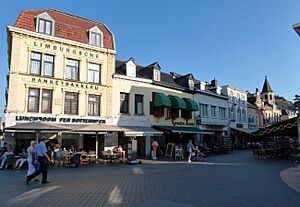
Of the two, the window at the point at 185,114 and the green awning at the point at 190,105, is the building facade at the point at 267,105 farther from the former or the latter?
the green awning at the point at 190,105

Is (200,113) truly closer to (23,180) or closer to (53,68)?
(53,68)

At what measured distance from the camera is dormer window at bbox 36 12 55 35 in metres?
18.6

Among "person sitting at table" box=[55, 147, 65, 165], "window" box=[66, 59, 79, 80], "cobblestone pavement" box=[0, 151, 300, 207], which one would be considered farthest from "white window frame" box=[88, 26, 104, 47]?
"cobblestone pavement" box=[0, 151, 300, 207]

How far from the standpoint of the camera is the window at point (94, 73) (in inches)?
813

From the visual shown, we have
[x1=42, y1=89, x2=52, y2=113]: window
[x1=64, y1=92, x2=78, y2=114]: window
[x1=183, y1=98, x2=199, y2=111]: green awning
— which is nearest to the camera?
[x1=42, y1=89, x2=52, y2=113]: window

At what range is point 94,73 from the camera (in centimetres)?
2091

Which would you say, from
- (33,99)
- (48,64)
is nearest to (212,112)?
(48,64)

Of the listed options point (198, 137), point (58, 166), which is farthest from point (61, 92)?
point (198, 137)

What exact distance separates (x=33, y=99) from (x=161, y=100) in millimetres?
11020

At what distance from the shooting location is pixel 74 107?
19500 millimetres

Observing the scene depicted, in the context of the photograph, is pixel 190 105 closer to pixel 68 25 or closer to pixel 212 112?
pixel 212 112

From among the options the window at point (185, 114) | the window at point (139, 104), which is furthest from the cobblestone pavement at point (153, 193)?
the window at point (185, 114)

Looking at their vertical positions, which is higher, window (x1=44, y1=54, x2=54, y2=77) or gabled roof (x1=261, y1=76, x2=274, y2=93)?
gabled roof (x1=261, y1=76, x2=274, y2=93)

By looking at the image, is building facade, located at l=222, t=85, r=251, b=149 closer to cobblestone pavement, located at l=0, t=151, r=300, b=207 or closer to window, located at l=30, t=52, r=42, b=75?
window, located at l=30, t=52, r=42, b=75
